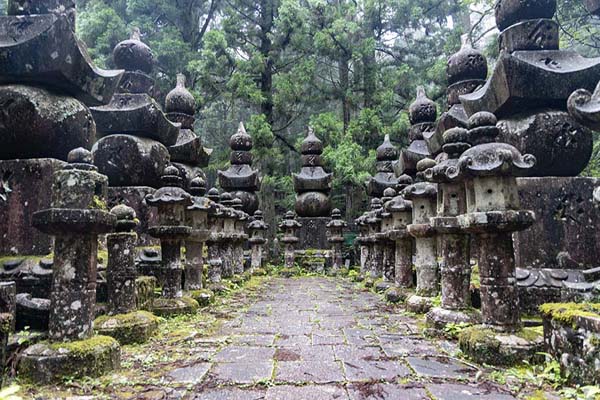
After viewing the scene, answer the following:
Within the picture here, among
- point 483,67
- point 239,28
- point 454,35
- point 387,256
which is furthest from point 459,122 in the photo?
point 239,28

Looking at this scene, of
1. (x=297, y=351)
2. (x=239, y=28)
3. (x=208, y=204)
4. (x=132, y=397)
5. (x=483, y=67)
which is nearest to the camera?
(x=132, y=397)

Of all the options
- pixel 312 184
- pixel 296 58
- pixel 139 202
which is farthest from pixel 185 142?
pixel 296 58

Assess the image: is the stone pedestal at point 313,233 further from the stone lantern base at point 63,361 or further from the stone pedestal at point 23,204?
the stone lantern base at point 63,361

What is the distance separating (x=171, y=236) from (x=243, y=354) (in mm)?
2415

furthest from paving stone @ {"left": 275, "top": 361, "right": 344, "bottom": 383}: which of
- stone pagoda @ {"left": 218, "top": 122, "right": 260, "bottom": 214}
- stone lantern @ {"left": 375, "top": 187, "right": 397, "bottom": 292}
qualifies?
stone pagoda @ {"left": 218, "top": 122, "right": 260, "bottom": 214}

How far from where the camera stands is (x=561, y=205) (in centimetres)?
498

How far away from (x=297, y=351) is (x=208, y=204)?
12.3 ft

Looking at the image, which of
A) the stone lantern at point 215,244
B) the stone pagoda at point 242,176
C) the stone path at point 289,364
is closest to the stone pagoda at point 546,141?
the stone path at point 289,364

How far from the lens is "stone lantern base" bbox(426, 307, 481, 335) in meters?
4.79

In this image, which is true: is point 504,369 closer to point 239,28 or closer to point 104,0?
point 239,28

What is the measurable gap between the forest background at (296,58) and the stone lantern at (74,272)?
12.2 m

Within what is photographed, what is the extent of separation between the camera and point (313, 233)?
1548 centimetres

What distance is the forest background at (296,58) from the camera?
56.3 ft

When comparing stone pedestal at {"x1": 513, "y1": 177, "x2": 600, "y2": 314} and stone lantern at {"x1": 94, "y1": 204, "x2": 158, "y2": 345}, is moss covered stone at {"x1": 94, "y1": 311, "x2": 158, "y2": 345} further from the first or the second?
stone pedestal at {"x1": 513, "y1": 177, "x2": 600, "y2": 314}
